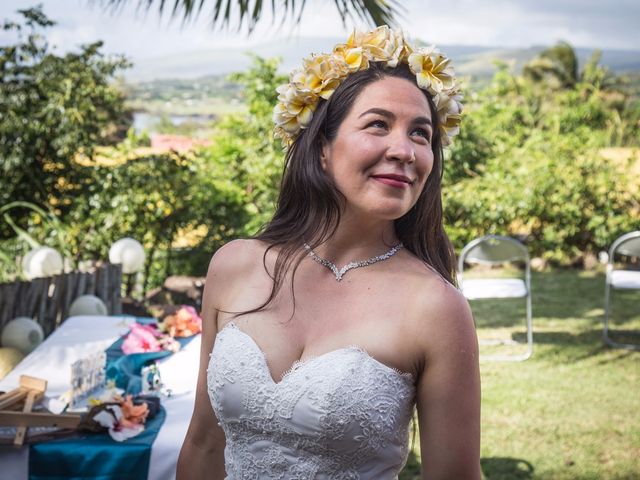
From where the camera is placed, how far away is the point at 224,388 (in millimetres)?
1884

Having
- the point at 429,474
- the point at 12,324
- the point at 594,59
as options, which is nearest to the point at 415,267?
the point at 429,474

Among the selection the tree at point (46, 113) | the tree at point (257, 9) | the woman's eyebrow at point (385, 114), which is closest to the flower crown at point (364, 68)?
the woman's eyebrow at point (385, 114)

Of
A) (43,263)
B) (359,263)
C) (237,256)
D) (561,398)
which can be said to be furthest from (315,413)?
(43,263)

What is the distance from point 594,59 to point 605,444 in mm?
36174

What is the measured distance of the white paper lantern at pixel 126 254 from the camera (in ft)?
22.4

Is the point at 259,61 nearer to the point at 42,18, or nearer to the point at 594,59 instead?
the point at 42,18

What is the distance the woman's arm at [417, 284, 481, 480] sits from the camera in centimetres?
173

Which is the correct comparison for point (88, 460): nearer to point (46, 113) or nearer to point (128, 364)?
point (128, 364)

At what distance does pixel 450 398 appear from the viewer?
1.73 m

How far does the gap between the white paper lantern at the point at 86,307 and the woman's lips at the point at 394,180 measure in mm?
4366

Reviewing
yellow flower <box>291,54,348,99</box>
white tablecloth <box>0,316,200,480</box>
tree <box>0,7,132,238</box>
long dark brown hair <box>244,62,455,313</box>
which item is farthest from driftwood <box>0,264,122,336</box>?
yellow flower <box>291,54,348,99</box>

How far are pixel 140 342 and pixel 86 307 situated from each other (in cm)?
202

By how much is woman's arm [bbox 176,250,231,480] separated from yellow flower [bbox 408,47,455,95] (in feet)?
2.54

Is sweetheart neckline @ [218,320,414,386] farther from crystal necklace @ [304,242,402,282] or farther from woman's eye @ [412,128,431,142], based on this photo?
woman's eye @ [412,128,431,142]
